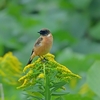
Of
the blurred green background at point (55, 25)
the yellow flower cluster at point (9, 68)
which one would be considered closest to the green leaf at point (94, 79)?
the yellow flower cluster at point (9, 68)

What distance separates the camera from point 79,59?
515 centimetres

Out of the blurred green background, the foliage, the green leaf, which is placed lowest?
the foliage

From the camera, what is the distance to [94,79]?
130 inches

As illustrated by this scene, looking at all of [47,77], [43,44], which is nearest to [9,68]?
[43,44]

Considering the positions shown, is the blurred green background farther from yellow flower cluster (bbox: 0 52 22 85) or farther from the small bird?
the small bird

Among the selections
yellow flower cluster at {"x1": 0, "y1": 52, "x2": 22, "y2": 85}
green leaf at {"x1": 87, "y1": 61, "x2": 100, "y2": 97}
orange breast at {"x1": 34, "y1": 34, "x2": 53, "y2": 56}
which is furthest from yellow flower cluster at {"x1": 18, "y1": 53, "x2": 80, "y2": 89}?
yellow flower cluster at {"x1": 0, "y1": 52, "x2": 22, "y2": 85}

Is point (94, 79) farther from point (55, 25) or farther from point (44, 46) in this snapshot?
point (55, 25)

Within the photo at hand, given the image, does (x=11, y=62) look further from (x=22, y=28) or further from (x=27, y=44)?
(x=22, y=28)

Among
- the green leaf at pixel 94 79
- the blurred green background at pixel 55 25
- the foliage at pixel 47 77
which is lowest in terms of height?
the foliage at pixel 47 77

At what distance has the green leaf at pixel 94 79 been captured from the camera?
3.22 m

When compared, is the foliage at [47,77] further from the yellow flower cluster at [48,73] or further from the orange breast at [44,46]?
the orange breast at [44,46]

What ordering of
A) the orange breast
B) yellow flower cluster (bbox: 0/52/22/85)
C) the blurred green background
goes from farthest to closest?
the blurred green background
yellow flower cluster (bbox: 0/52/22/85)
the orange breast

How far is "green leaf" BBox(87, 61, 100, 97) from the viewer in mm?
3225

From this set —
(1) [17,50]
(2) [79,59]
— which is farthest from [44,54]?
(1) [17,50]
